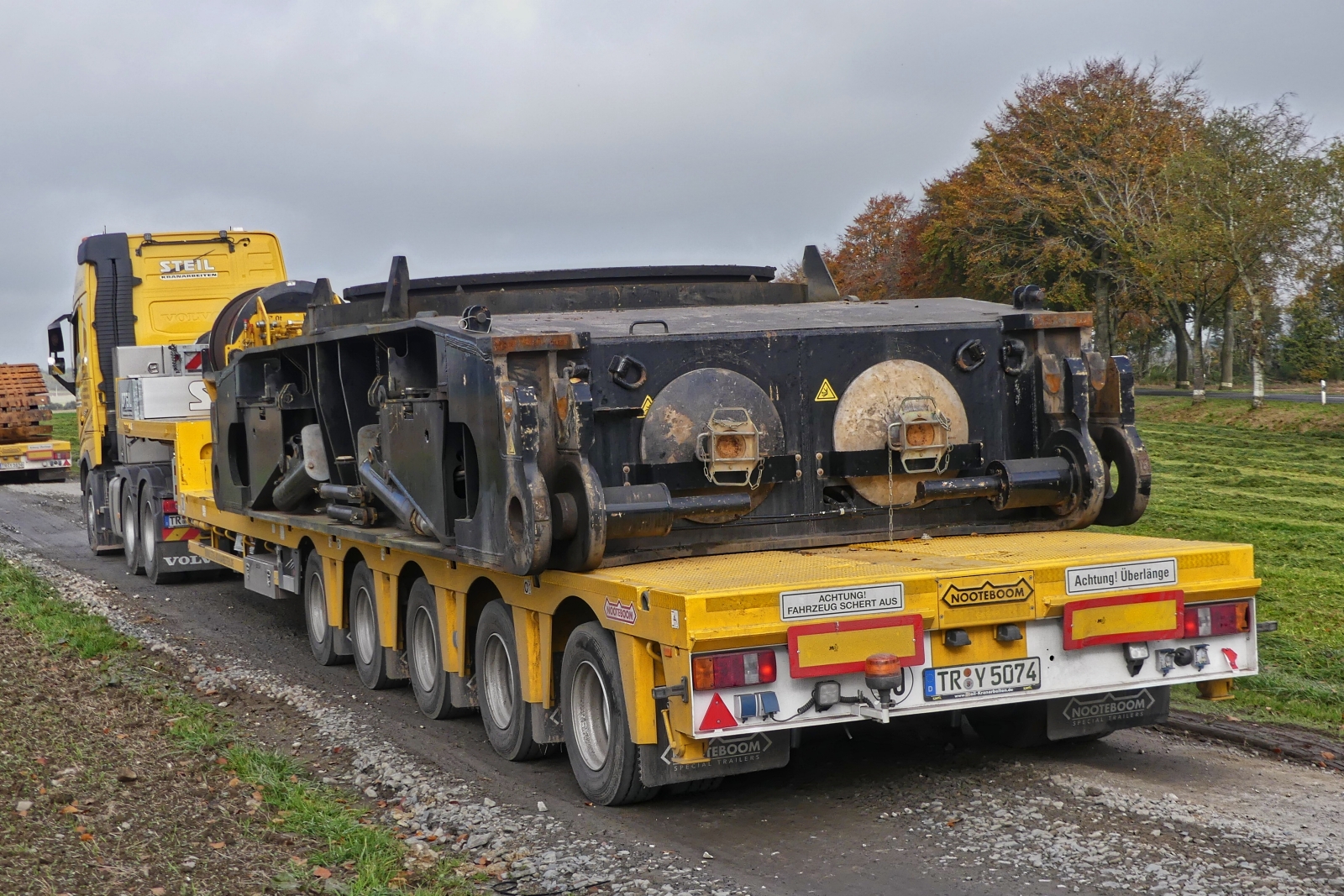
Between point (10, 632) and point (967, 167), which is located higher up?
point (967, 167)

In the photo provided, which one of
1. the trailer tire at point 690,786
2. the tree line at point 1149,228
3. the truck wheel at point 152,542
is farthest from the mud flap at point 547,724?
the tree line at point 1149,228

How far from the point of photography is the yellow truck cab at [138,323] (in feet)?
54.4

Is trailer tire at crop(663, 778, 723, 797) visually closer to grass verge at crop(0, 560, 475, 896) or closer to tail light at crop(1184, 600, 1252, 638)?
grass verge at crop(0, 560, 475, 896)

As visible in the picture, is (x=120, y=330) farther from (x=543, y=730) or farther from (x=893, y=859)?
(x=893, y=859)

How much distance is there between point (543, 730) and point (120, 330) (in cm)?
1158

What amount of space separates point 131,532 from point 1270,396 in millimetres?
29099

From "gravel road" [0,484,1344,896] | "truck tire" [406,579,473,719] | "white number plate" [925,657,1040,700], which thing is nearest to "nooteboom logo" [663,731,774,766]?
"gravel road" [0,484,1344,896]

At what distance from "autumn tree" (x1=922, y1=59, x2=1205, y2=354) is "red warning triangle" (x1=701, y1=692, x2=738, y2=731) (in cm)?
3373

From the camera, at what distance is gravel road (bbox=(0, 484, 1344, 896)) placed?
18.3 feet

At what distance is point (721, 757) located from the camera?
249 inches

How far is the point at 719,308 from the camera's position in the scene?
28.4 feet

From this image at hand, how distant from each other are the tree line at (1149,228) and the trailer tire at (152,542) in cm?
1555

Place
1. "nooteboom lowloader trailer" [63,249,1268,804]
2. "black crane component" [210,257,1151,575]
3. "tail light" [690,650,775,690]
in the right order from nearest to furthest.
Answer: "tail light" [690,650,775,690]
"nooteboom lowloader trailer" [63,249,1268,804]
"black crane component" [210,257,1151,575]

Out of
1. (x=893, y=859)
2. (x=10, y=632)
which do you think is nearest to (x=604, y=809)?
(x=893, y=859)
